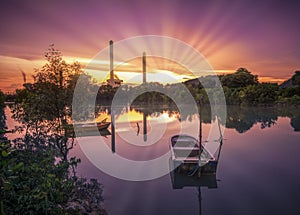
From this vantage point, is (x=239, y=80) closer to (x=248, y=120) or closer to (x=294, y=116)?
(x=294, y=116)

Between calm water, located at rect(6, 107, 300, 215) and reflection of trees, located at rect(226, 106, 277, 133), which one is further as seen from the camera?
reflection of trees, located at rect(226, 106, 277, 133)

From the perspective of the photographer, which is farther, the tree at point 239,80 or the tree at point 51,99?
the tree at point 239,80

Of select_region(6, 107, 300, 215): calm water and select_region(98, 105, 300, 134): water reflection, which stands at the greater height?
select_region(98, 105, 300, 134): water reflection

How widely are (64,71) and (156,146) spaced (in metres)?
8.48

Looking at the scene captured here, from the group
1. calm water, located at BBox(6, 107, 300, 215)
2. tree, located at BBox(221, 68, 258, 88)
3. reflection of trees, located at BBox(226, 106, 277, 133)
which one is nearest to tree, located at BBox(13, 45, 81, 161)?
calm water, located at BBox(6, 107, 300, 215)

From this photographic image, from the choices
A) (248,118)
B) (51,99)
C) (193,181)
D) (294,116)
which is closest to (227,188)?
(193,181)

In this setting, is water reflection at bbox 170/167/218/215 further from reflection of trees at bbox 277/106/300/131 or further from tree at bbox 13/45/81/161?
reflection of trees at bbox 277/106/300/131

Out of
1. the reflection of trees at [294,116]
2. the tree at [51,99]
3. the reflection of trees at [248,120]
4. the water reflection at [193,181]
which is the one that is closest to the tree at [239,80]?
the reflection of trees at [294,116]

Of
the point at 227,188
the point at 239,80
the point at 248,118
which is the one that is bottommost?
the point at 227,188

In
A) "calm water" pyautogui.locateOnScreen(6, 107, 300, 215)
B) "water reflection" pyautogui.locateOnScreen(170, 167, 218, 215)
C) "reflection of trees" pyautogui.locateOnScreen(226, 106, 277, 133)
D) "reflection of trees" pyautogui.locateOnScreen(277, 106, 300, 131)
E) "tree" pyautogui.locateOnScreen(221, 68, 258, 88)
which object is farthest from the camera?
"tree" pyautogui.locateOnScreen(221, 68, 258, 88)

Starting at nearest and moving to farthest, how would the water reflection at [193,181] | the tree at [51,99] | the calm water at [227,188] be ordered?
the tree at [51,99] < the calm water at [227,188] < the water reflection at [193,181]

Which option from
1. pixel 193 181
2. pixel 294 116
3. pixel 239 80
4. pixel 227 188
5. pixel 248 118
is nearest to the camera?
pixel 227 188

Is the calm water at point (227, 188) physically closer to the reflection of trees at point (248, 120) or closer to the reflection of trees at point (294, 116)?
the reflection of trees at point (248, 120)

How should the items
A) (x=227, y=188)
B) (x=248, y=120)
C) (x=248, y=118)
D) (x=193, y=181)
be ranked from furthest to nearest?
(x=248, y=118) → (x=248, y=120) → (x=193, y=181) → (x=227, y=188)
